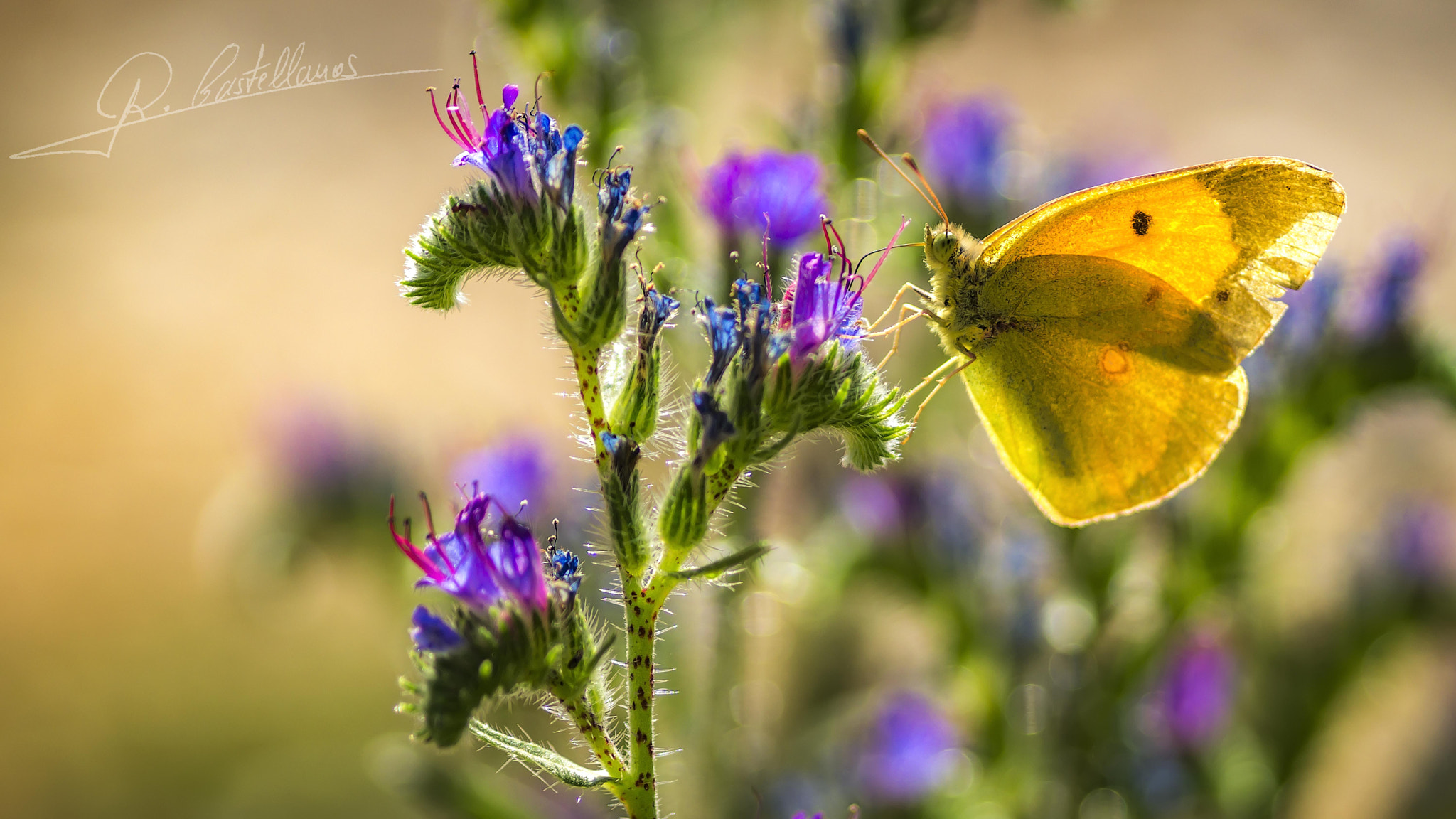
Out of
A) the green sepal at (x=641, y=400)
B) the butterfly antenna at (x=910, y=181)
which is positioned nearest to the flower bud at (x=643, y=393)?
the green sepal at (x=641, y=400)

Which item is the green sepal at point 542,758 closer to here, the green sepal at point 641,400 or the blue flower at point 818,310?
the green sepal at point 641,400

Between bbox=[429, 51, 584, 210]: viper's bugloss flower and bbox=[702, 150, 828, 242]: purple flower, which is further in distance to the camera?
bbox=[702, 150, 828, 242]: purple flower

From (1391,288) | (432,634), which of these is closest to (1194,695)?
(1391,288)

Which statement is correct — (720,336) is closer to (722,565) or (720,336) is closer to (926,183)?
(722,565)

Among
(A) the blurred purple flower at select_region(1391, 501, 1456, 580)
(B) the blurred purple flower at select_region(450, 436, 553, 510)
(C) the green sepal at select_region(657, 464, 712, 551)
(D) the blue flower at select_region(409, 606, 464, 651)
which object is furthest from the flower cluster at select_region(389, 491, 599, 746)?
(A) the blurred purple flower at select_region(1391, 501, 1456, 580)

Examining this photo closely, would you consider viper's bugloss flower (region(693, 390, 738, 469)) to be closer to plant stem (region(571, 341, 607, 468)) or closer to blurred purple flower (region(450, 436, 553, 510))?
plant stem (region(571, 341, 607, 468))

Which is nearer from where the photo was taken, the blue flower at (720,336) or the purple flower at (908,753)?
the blue flower at (720,336)
